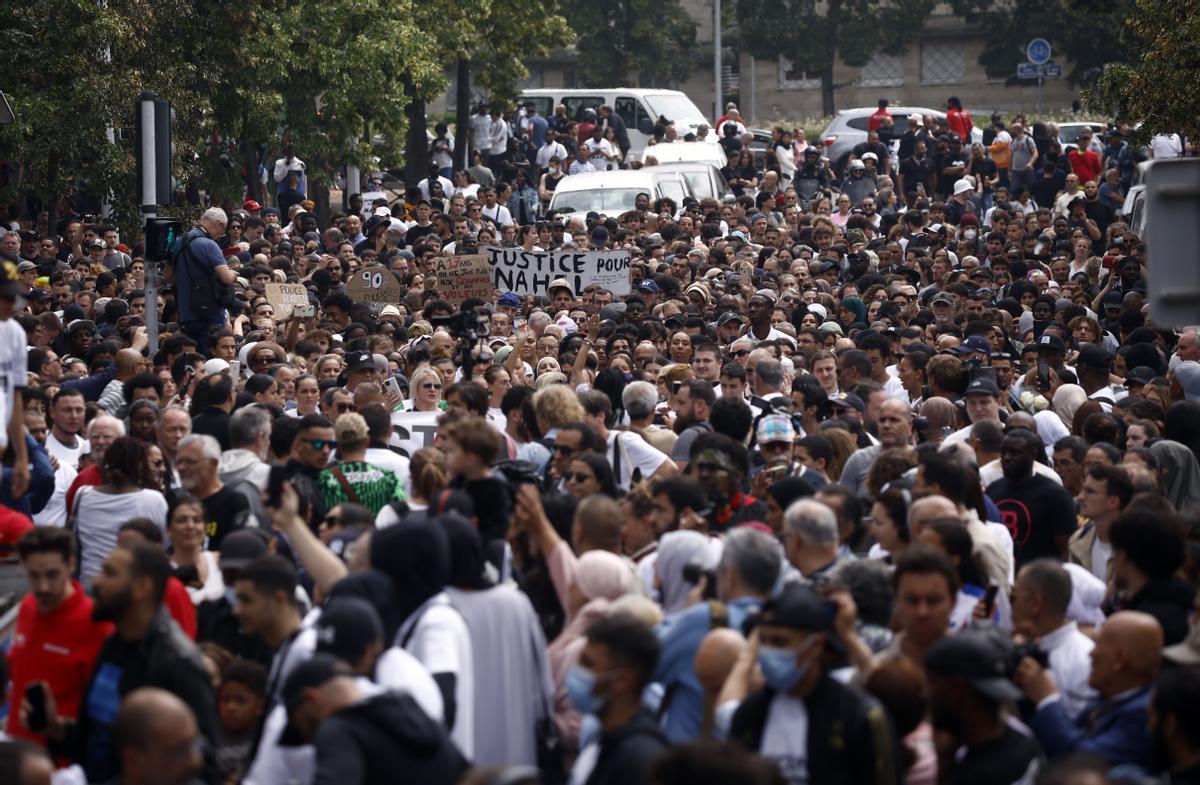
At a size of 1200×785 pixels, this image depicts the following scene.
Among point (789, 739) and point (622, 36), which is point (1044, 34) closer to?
point (622, 36)

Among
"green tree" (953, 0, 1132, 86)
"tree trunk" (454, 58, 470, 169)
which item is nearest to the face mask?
"tree trunk" (454, 58, 470, 169)

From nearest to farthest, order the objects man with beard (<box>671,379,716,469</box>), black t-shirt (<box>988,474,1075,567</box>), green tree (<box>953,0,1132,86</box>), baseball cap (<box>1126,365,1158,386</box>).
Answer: black t-shirt (<box>988,474,1075,567</box>), man with beard (<box>671,379,716,469</box>), baseball cap (<box>1126,365,1158,386</box>), green tree (<box>953,0,1132,86</box>)

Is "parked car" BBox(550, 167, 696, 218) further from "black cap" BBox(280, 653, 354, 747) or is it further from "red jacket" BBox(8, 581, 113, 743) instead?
"black cap" BBox(280, 653, 354, 747)

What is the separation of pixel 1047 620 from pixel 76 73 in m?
16.2

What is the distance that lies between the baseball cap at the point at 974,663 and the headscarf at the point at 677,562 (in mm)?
1485

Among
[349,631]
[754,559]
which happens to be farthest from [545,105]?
[349,631]

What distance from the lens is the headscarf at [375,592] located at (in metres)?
6.16

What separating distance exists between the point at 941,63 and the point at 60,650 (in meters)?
54.6

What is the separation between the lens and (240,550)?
7.20 meters

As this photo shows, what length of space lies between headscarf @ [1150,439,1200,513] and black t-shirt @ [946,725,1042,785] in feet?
16.8

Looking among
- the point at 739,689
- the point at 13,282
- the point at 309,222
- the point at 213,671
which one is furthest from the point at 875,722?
the point at 309,222

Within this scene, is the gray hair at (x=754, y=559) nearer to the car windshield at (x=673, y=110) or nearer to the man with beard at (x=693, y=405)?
the man with beard at (x=693, y=405)

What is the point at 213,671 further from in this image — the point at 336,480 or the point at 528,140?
the point at 528,140

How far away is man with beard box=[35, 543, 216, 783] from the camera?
6090 mm
